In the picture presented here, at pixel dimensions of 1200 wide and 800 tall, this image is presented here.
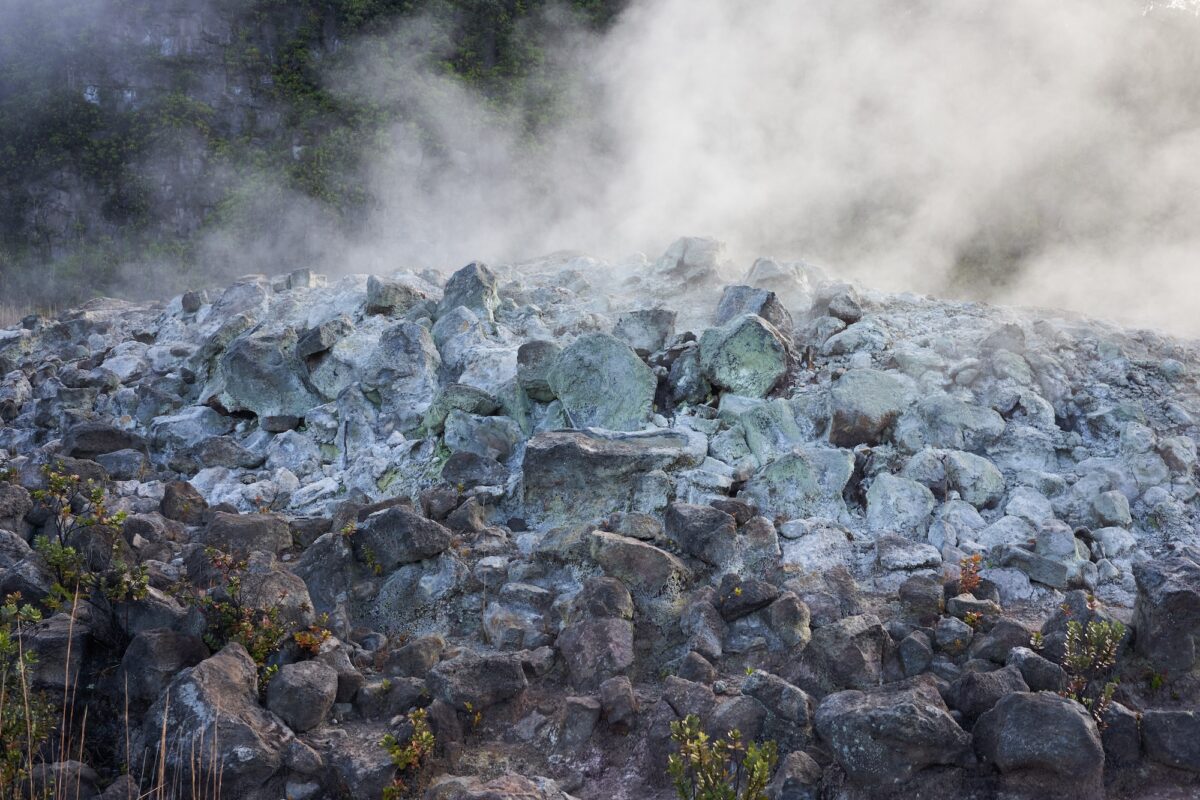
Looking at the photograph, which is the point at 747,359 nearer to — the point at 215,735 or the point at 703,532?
the point at 703,532

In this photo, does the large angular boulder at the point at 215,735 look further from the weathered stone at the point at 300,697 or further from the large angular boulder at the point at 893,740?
the large angular boulder at the point at 893,740

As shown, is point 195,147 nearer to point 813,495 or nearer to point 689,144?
point 689,144

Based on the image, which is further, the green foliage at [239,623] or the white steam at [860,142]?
the white steam at [860,142]

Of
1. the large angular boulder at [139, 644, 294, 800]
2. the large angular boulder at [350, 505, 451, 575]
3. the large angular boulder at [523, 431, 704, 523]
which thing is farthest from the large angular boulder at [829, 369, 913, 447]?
the large angular boulder at [139, 644, 294, 800]

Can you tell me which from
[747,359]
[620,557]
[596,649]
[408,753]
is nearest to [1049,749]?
[596,649]

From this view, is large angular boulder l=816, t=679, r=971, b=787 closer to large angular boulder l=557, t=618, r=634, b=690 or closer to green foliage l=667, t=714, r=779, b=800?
green foliage l=667, t=714, r=779, b=800

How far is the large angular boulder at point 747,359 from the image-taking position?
21.8ft

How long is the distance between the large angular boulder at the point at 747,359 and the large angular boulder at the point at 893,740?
129 inches

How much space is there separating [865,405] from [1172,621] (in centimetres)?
233

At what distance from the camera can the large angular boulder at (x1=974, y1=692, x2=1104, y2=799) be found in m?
3.41

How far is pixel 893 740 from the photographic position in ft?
11.5

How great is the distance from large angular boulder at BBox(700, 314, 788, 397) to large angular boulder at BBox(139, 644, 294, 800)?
3853 mm

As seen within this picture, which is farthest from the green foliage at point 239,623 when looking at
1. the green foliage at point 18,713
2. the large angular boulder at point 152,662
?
the green foliage at point 18,713

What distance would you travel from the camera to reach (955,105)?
16.7 m
